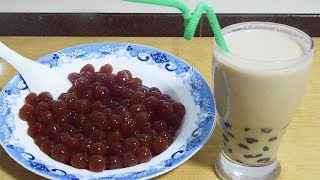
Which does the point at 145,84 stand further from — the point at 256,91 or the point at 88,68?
the point at 256,91

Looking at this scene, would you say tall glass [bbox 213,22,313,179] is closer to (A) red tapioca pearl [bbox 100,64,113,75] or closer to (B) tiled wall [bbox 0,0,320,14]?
(A) red tapioca pearl [bbox 100,64,113,75]

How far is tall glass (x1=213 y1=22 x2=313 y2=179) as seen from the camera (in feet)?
1.73

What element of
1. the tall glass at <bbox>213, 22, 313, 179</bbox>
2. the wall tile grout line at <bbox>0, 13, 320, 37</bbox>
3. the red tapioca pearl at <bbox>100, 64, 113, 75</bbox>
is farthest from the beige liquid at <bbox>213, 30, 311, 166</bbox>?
the wall tile grout line at <bbox>0, 13, 320, 37</bbox>

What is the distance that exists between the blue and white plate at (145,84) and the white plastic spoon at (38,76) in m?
0.01

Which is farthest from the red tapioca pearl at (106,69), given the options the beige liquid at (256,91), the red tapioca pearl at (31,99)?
the beige liquid at (256,91)

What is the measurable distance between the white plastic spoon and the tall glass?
0.28m

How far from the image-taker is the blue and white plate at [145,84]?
1.88 ft

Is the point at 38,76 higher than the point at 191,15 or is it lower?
lower

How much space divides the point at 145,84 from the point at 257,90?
26cm

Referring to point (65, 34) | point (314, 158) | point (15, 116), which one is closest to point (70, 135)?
point (15, 116)

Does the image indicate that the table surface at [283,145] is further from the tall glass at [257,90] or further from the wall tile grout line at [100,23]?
the wall tile grout line at [100,23]

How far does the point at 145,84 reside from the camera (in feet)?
2.50

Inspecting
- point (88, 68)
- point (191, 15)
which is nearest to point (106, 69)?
point (88, 68)

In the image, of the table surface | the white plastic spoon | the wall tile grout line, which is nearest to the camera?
the table surface
